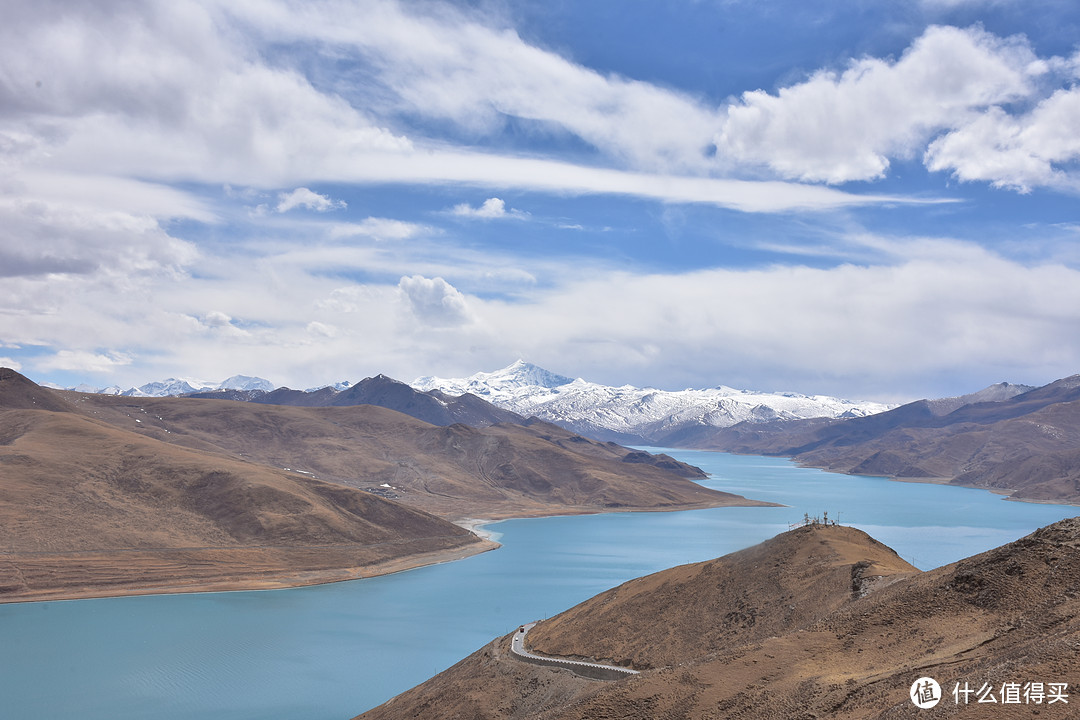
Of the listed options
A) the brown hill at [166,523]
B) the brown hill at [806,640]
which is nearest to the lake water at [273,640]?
the brown hill at [166,523]

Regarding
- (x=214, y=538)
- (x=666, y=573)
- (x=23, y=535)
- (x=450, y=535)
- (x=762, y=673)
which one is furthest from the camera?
(x=450, y=535)

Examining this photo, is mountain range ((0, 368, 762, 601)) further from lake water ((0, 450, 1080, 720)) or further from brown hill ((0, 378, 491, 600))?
lake water ((0, 450, 1080, 720))

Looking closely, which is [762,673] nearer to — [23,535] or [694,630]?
[694,630]

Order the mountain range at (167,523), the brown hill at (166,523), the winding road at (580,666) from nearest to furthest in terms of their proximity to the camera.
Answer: the winding road at (580,666) < the mountain range at (167,523) < the brown hill at (166,523)

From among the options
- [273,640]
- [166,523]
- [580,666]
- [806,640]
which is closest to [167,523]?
[166,523]

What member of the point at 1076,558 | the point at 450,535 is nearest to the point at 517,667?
the point at 1076,558

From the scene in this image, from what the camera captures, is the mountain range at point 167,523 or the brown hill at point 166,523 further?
the brown hill at point 166,523

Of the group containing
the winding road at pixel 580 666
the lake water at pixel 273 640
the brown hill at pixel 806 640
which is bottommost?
the lake water at pixel 273 640

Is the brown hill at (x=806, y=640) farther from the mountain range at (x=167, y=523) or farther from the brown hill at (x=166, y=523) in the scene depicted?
the brown hill at (x=166, y=523)
